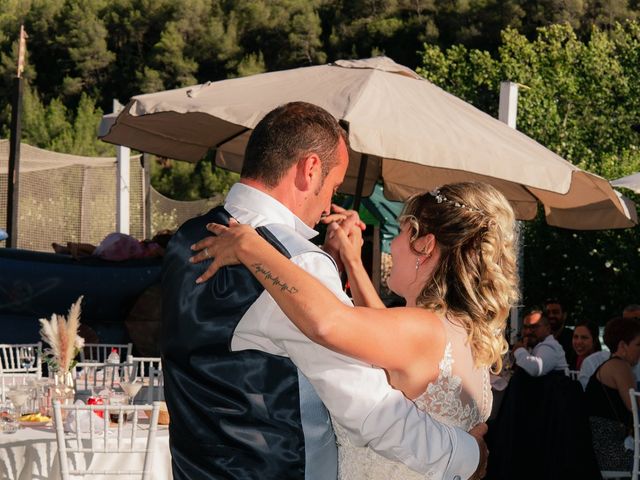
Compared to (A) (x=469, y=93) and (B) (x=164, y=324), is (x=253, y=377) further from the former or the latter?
(A) (x=469, y=93)

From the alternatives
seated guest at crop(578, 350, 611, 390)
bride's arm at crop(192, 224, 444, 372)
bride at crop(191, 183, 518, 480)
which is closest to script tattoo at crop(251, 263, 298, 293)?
bride's arm at crop(192, 224, 444, 372)

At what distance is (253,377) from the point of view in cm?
184

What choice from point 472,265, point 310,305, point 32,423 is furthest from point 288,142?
point 32,423

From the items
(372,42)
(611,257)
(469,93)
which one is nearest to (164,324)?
(611,257)

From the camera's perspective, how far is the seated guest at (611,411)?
5.78 metres

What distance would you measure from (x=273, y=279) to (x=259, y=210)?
0.21m

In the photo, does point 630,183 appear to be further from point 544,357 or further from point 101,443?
point 101,443

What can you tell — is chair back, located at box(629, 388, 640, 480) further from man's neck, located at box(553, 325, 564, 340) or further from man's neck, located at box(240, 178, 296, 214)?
man's neck, located at box(240, 178, 296, 214)

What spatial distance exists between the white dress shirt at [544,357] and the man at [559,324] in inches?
66.0

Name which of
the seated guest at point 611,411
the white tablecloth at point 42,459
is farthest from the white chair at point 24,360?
the seated guest at point 611,411

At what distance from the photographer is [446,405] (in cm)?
220

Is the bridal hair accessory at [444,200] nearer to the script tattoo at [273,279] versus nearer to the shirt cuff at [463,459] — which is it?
the shirt cuff at [463,459]

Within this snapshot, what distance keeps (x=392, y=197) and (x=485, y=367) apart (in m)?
4.84

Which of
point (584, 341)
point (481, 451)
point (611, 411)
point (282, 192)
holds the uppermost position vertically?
point (282, 192)
